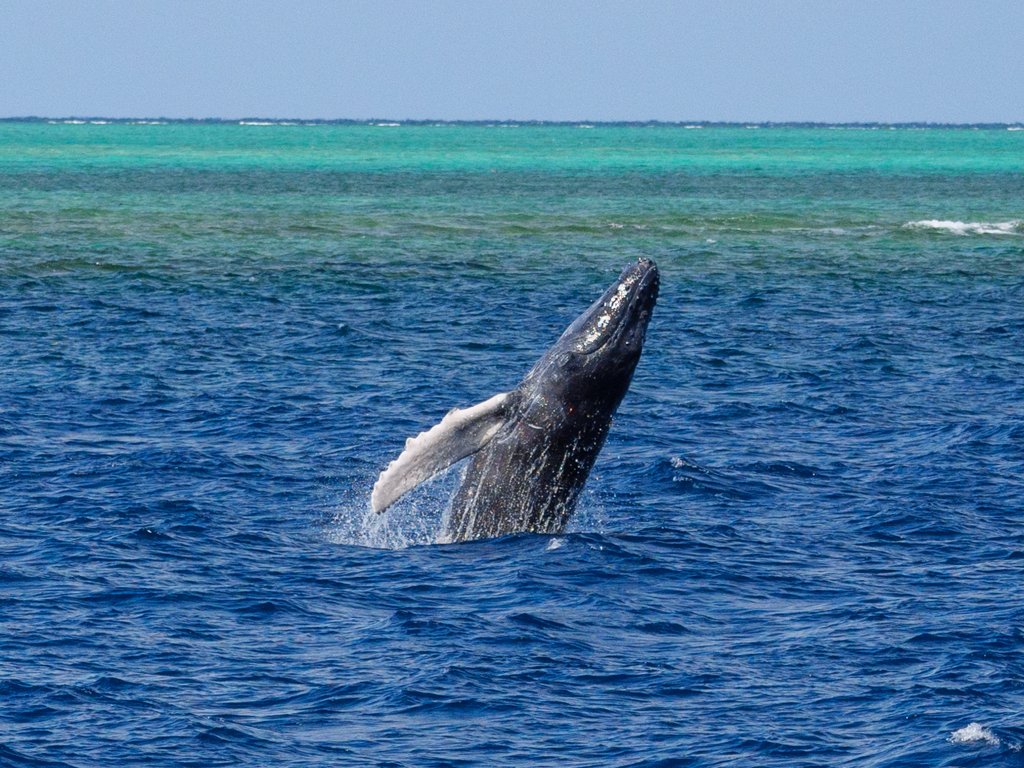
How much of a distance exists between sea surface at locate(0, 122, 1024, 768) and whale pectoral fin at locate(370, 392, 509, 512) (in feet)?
3.32

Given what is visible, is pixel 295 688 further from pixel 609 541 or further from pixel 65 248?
pixel 65 248

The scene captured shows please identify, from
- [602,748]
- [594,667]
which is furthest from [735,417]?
[602,748]

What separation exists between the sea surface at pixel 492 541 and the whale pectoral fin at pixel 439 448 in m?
1.01

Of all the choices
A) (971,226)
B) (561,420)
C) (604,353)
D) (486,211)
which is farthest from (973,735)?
(486,211)

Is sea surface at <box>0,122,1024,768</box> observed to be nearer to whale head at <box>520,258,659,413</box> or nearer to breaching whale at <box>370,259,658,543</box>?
breaching whale at <box>370,259,658,543</box>

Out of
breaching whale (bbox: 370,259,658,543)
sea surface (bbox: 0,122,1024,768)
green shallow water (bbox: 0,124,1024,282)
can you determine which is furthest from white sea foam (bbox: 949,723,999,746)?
green shallow water (bbox: 0,124,1024,282)

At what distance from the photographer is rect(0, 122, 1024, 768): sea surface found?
46.4 ft

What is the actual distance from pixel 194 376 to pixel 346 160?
431 feet

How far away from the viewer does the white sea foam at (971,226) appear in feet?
220

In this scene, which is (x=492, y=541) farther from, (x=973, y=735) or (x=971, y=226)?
(x=971, y=226)

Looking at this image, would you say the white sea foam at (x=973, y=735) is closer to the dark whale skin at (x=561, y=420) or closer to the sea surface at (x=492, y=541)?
the sea surface at (x=492, y=541)

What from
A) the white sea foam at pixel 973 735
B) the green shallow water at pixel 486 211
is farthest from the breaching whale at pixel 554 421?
the green shallow water at pixel 486 211

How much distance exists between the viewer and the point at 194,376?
3069 centimetres

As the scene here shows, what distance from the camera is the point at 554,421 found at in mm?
19391
